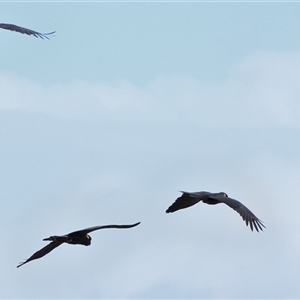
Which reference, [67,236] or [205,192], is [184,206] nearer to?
[205,192]

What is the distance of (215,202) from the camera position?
137 ft

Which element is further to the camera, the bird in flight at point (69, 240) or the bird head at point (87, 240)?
the bird head at point (87, 240)

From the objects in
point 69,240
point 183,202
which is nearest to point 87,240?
point 69,240

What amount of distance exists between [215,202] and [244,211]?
1916mm

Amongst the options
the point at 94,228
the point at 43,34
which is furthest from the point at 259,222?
the point at 43,34

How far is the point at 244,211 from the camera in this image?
40.1m

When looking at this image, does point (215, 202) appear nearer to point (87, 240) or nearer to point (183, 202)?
point (183, 202)

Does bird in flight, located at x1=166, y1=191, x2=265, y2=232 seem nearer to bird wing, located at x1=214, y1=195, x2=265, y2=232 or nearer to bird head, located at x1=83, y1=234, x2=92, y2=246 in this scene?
bird wing, located at x1=214, y1=195, x2=265, y2=232

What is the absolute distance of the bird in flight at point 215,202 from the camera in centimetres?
3950

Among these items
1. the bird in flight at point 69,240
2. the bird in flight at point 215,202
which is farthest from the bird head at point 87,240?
the bird in flight at point 215,202

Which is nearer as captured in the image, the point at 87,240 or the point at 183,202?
the point at 87,240

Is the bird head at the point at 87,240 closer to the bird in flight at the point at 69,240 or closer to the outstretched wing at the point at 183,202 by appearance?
the bird in flight at the point at 69,240

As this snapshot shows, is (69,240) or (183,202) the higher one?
(183,202)

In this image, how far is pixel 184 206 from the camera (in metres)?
42.8
